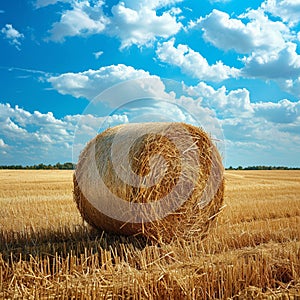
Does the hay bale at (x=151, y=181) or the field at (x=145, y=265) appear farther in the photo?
the hay bale at (x=151, y=181)

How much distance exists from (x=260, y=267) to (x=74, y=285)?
226 centimetres

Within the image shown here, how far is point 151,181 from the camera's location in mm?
6164

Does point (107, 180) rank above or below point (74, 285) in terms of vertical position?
above

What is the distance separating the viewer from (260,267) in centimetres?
490

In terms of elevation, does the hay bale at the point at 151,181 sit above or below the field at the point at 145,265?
→ above

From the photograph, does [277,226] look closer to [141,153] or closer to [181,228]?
[181,228]

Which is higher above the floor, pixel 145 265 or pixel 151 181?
pixel 151 181

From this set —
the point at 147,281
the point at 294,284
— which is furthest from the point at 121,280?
the point at 294,284

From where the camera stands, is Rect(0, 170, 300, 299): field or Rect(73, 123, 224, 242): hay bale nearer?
Rect(0, 170, 300, 299): field

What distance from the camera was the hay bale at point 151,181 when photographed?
610cm

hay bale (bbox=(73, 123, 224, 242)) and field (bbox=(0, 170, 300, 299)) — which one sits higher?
hay bale (bbox=(73, 123, 224, 242))

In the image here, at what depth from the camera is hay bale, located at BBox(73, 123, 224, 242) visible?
6.10 meters

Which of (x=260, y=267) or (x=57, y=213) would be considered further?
(x=57, y=213)

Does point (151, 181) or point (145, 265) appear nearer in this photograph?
point (145, 265)
